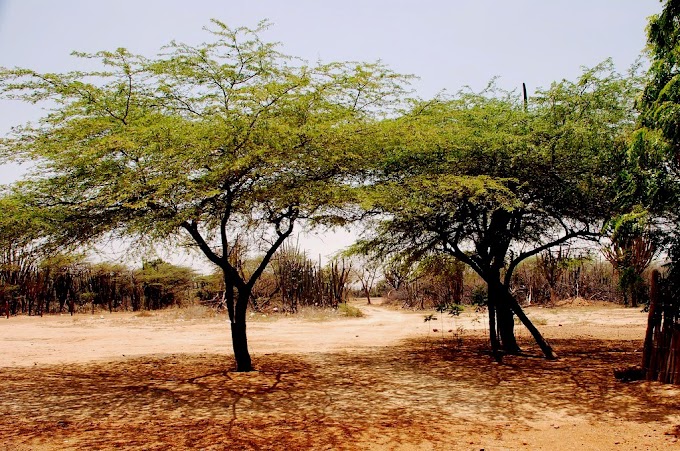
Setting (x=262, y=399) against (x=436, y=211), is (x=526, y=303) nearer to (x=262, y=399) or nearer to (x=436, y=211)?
(x=436, y=211)

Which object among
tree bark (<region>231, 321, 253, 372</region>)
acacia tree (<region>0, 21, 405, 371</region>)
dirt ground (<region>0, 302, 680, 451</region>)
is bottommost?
dirt ground (<region>0, 302, 680, 451</region>)

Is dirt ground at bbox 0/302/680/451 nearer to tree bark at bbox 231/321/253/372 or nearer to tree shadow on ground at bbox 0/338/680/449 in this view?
tree shadow on ground at bbox 0/338/680/449

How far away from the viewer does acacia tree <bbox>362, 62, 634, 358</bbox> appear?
33.3 ft

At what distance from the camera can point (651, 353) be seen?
8648 mm

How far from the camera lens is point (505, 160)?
11445 mm

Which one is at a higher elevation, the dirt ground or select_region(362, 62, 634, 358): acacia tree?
select_region(362, 62, 634, 358): acacia tree

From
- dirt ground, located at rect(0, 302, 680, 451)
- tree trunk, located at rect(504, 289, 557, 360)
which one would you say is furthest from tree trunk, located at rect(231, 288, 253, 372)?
tree trunk, located at rect(504, 289, 557, 360)

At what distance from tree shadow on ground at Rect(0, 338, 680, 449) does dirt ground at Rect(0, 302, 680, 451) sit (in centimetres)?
3

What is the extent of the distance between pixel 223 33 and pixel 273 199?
306cm

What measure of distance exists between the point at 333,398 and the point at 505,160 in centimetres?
654

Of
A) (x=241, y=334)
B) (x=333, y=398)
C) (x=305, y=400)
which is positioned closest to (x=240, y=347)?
(x=241, y=334)

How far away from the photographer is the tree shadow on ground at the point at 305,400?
625cm

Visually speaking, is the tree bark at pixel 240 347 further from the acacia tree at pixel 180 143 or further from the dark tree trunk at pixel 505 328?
the dark tree trunk at pixel 505 328

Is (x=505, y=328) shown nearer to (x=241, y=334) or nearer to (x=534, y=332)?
(x=534, y=332)
